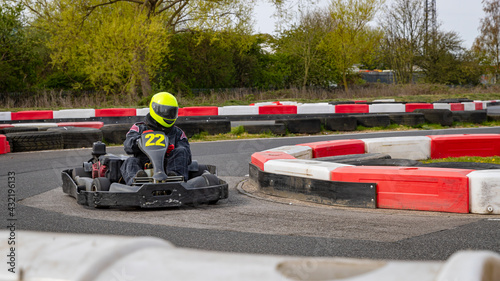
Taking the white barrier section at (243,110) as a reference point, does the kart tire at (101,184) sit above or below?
below

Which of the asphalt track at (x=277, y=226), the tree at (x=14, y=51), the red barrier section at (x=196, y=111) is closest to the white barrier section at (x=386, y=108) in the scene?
the red barrier section at (x=196, y=111)

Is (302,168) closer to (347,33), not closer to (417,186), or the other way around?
(417,186)

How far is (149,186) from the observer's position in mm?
5074

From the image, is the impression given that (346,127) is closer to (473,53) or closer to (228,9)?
(228,9)

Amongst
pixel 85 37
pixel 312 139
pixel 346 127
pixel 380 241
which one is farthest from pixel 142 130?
pixel 85 37

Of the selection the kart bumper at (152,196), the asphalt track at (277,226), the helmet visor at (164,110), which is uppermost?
the helmet visor at (164,110)

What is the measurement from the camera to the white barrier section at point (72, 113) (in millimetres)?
15442

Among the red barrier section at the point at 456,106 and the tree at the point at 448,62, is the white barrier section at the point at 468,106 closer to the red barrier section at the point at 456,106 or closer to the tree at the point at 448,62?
the red barrier section at the point at 456,106

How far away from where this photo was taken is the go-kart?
510 cm

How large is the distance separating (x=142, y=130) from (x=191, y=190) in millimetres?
974

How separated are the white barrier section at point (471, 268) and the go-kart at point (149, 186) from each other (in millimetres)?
4268

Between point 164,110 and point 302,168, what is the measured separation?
1.49 metres

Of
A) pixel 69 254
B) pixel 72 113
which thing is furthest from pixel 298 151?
pixel 72 113

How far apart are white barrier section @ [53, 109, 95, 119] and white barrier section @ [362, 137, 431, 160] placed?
9.66 m
